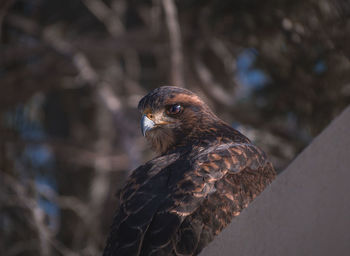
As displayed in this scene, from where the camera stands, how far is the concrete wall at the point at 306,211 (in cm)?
177

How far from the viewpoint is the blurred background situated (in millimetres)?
6984

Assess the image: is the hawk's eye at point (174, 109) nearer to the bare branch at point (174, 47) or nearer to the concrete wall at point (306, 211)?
the concrete wall at point (306, 211)

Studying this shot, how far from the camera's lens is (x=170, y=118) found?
3.75 metres

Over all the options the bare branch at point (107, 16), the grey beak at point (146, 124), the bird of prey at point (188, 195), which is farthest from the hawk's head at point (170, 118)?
the bare branch at point (107, 16)

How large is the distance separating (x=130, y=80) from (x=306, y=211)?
24.2ft

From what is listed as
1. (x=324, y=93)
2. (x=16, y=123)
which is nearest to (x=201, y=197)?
(x=324, y=93)

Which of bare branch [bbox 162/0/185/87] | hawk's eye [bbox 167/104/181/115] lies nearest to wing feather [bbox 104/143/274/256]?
hawk's eye [bbox 167/104/181/115]

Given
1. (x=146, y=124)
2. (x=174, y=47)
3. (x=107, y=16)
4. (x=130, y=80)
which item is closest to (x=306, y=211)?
(x=146, y=124)

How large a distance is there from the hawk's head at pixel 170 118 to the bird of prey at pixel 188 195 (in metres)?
0.16

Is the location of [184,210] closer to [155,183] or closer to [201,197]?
[201,197]

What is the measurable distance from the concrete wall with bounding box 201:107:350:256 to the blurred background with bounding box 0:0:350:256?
4.26 metres

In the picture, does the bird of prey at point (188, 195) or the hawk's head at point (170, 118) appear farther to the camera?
the hawk's head at point (170, 118)

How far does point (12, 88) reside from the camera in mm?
8438

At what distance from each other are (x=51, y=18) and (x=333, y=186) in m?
8.78
